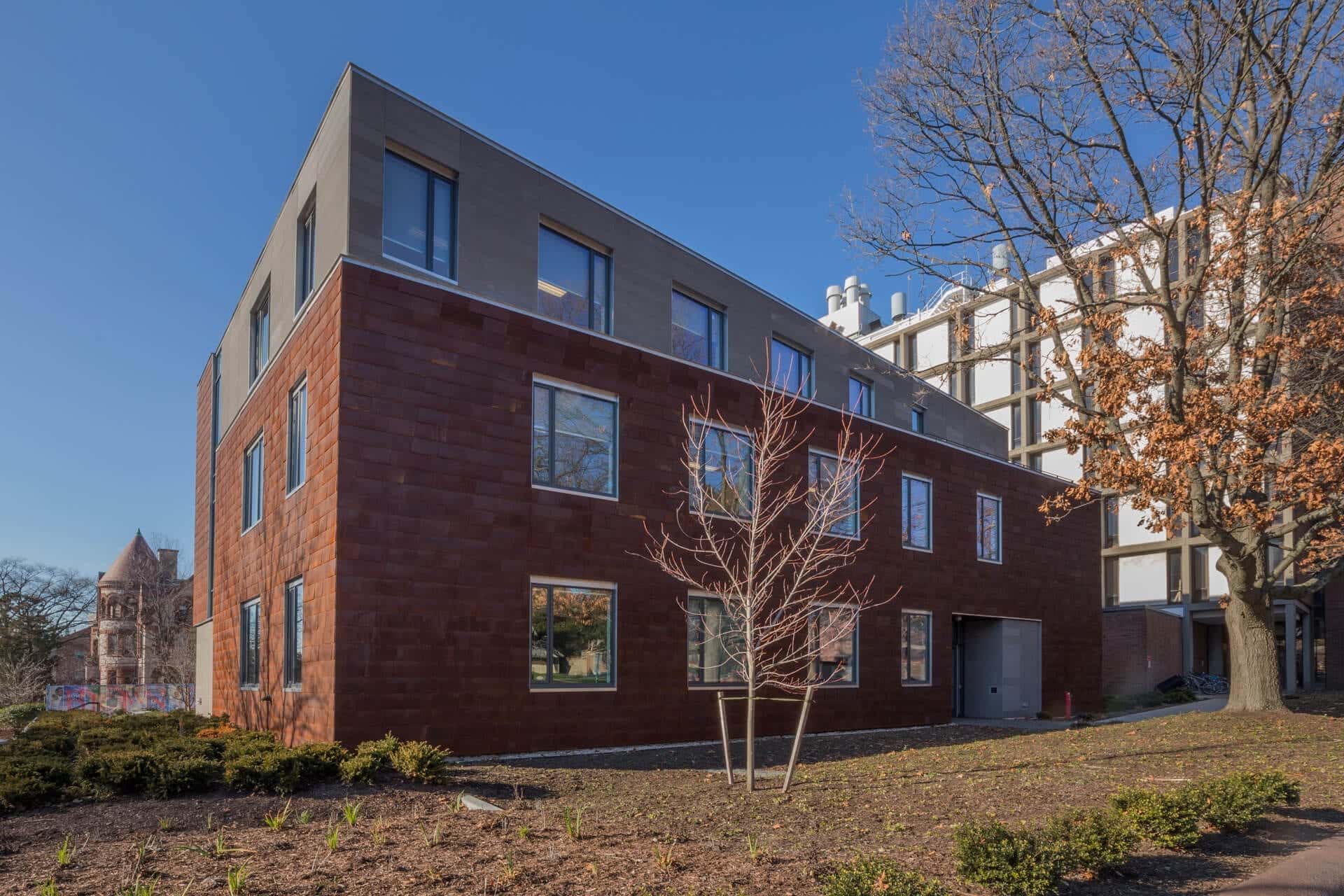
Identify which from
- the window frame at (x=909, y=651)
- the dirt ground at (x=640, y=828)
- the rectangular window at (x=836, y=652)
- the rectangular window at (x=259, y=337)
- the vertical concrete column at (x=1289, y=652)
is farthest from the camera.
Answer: the vertical concrete column at (x=1289, y=652)

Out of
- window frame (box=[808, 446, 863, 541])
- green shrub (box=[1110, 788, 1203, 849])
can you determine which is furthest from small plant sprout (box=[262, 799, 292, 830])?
window frame (box=[808, 446, 863, 541])

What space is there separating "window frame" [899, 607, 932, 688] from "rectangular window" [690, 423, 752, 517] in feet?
17.4

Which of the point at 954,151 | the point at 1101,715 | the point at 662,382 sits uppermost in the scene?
the point at 954,151

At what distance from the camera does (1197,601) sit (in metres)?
40.2

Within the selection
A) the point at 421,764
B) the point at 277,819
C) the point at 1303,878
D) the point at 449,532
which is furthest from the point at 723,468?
the point at 1303,878

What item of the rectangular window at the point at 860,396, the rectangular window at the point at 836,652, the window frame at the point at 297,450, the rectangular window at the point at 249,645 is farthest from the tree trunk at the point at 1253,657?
the rectangular window at the point at 249,645

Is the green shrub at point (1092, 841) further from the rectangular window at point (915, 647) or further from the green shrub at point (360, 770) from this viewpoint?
the rectangular window at point (915, 647)

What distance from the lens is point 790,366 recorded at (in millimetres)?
21266

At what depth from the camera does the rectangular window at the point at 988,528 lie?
75.5 ft

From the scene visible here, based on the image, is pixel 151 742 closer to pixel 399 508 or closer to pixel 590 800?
pixel 399 508

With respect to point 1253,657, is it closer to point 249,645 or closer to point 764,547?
point 764,547

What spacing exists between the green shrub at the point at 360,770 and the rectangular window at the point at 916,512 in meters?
13.2

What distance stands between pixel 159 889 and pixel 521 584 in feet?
26.8

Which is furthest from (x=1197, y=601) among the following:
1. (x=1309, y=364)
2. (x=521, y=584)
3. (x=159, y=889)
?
(x=159, y=889)
